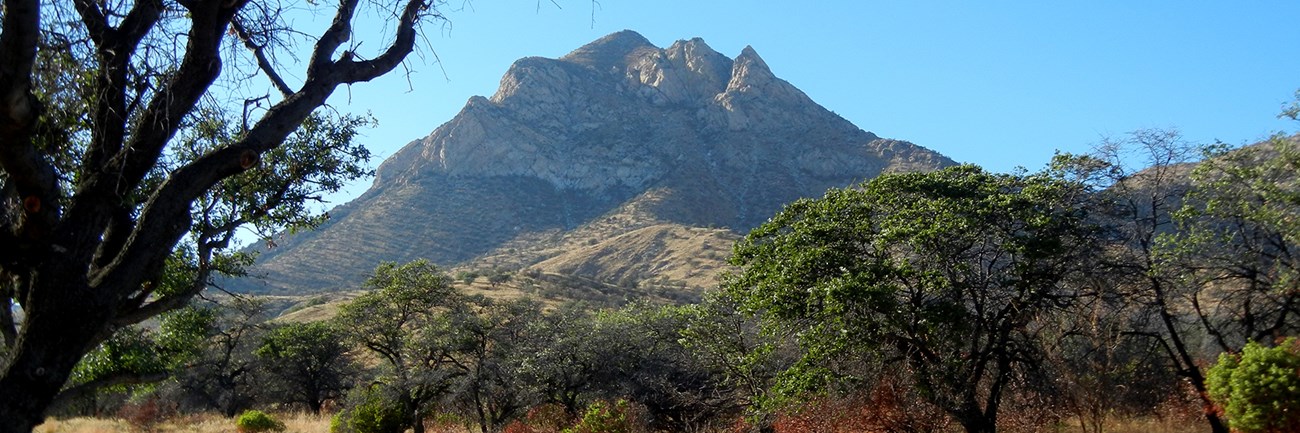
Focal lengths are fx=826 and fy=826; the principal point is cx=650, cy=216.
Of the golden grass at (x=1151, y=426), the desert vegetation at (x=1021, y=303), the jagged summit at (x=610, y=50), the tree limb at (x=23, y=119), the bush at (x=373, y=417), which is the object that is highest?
the jagged summit at (x=610, y=50)

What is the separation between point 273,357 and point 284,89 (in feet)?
99.3

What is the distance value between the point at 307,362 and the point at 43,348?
3060 cm

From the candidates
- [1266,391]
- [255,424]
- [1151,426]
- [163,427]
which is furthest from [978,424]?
[163,427]

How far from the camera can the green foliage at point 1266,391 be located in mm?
9297

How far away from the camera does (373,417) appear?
19.6m

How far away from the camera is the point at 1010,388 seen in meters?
12.4

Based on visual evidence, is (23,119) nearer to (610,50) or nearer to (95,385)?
(95,385)

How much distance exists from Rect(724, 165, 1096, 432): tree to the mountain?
51.4m

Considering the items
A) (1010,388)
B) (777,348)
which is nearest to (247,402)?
(777,348)

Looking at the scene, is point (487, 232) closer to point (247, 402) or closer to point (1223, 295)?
point (247, 402)

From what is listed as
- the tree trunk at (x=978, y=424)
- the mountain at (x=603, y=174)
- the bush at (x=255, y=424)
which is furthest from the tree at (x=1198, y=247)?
the mountain at (x=603, y=174)

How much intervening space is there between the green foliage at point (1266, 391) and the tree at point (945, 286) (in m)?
2.30

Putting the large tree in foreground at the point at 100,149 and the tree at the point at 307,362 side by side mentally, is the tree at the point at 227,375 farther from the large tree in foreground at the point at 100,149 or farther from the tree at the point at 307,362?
the large tree in foreground at the point at 100,149

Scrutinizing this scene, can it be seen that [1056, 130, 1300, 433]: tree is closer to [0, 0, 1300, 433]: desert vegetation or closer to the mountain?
[0, 0, 1300, 433]: desert vegetation
